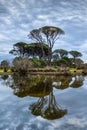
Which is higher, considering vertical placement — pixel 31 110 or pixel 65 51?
pixel 65 51

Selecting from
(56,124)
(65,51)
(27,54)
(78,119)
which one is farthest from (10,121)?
(65,51)

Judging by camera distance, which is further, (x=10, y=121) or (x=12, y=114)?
(x=12, y=114)

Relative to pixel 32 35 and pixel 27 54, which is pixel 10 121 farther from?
pixel 27 54

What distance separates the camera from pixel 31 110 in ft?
43.5

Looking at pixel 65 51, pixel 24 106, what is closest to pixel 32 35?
pixel 65 51

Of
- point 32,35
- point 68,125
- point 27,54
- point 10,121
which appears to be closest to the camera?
point 68,125

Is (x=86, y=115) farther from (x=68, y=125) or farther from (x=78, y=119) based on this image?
(x=68, y=125)

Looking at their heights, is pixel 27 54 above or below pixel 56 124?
above

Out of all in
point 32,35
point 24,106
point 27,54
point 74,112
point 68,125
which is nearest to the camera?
point 68,125

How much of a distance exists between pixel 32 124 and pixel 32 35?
56.2m

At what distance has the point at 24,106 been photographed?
14547mm

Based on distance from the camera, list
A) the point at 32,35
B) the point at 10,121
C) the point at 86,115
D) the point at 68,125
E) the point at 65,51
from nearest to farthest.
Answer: the point at 68,125, the point at 10,121, the point at 86,115, the point at 32,35, the point at 65,51

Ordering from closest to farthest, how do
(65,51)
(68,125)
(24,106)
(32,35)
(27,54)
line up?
1. (68,125)
2. (24,106)
3. (32,35)
4. (27,54)
5. (65,51)

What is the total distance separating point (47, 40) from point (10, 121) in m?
55.5
